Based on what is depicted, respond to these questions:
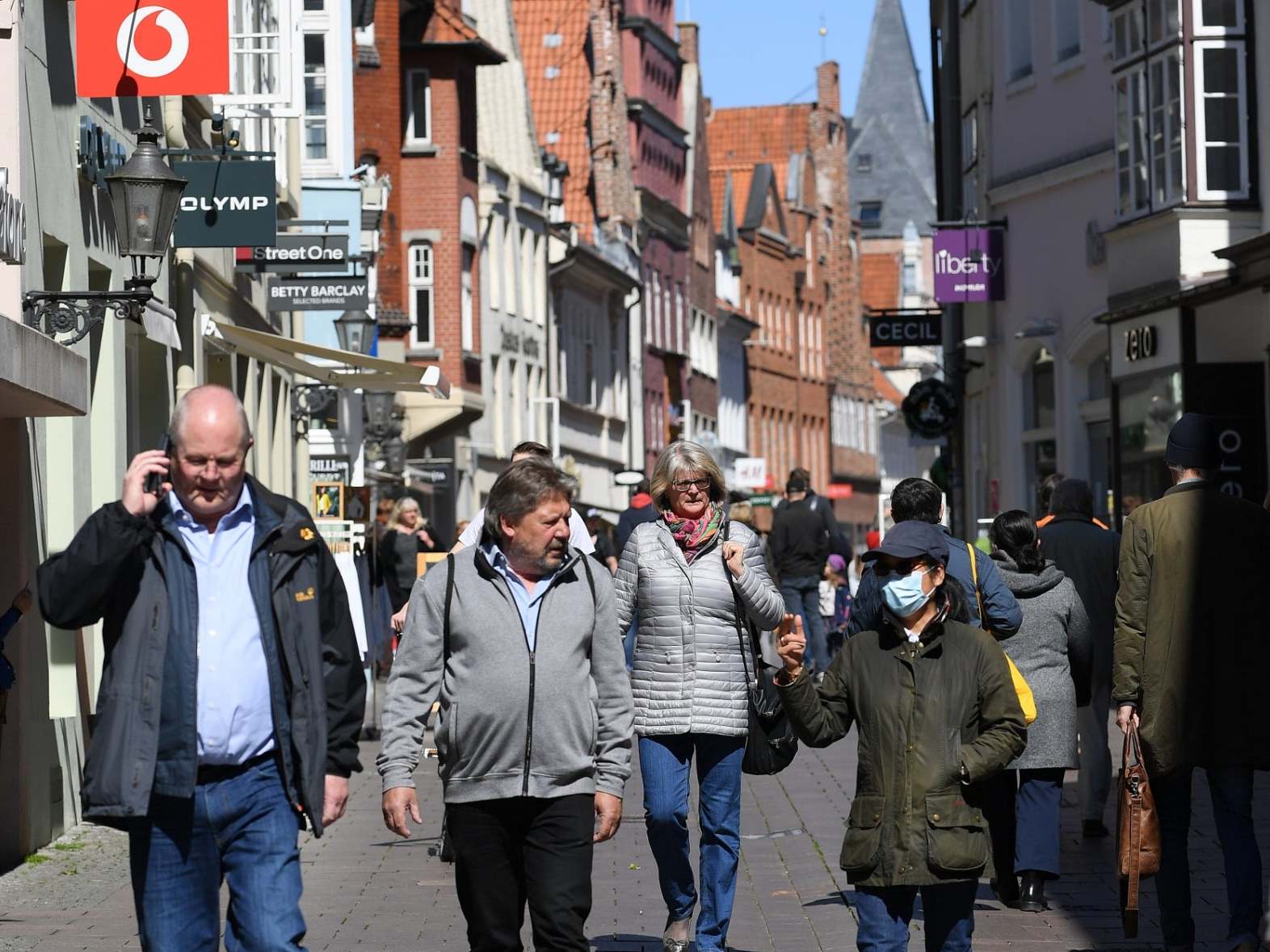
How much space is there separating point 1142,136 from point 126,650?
1895 centimetres

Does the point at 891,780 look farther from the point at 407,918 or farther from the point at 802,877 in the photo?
the point at 802,877

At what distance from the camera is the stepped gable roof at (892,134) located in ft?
425

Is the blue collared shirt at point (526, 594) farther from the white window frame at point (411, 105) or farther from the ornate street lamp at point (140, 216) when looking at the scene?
the white window frame at point (411, 105)

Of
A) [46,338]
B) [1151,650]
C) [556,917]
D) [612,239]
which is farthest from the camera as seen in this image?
[612,239]

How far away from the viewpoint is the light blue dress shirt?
234 inches

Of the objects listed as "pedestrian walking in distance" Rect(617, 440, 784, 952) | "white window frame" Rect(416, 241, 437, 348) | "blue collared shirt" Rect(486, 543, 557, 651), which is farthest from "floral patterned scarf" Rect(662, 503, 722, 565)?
"white window frame" Rect(416, 241, 437, 348)

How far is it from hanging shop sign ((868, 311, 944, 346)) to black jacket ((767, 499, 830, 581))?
27.1 ft

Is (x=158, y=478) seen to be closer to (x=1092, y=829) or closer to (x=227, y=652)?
(x=227, y=652)

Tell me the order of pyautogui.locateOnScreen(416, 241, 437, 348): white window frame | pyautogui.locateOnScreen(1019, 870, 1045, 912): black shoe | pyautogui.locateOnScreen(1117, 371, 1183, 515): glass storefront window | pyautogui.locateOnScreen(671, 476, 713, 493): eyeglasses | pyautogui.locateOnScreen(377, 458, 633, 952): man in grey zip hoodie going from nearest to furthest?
pyautogui.locateOnScreen(377, 458, 633, 952): man in grey zip hoodie < pyautogui.locateOnScreen(671, 476, 713, 493): eyeglasses < pyautogui.locateOnScreen(1019, 870, 1045, 912): black shoe < pyautogui.locateOnScreen(1117, 371, 1183, 515): glass storefront window < pyautogui.locateOnScreen(416, 241, 437, 348): white window frame

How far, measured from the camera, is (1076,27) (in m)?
28.2

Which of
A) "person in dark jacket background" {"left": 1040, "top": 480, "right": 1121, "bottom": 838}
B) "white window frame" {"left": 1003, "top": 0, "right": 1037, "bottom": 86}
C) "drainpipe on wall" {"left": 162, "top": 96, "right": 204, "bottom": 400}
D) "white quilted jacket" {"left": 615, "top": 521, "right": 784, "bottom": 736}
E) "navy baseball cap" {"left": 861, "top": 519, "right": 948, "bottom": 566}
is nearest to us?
"navy baseball cap" {"left": 861, "top": 519, "right": 948, "bottom": 566}

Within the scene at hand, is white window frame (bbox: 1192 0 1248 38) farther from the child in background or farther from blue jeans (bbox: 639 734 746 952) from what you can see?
blue jeans (bbox: 639 734 746 952)

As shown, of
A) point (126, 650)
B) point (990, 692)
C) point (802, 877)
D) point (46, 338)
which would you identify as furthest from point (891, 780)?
point (46, 338)

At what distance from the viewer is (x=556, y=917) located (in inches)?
266
